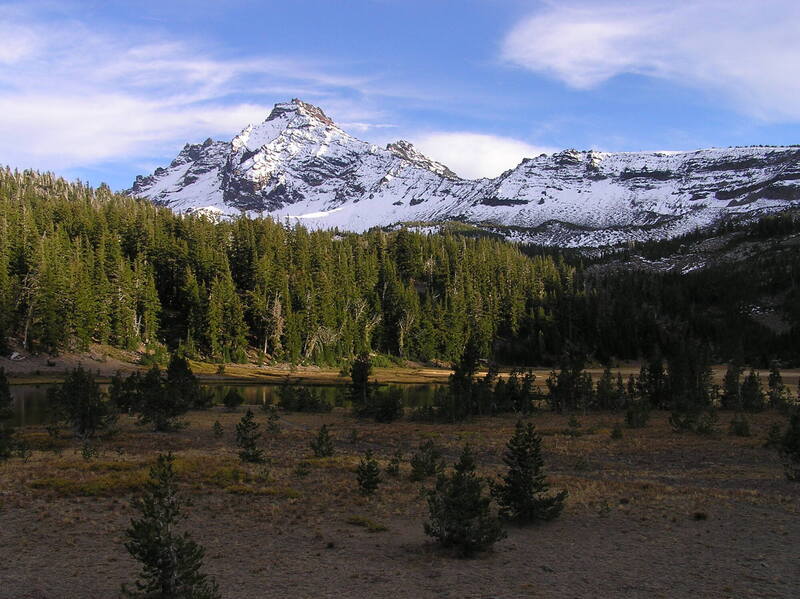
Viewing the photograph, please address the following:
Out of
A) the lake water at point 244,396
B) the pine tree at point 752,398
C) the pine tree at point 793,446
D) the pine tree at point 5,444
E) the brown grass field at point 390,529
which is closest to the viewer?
the brown grass field at point 390,529

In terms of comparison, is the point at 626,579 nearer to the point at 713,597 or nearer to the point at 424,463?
the point at 713,597

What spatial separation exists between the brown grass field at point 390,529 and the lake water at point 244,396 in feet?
54.2

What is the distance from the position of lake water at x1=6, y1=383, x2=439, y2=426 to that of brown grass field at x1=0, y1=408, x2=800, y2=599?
16.5m

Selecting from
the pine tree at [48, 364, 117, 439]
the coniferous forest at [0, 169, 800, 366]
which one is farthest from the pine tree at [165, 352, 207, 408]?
the coniferous forest at [0, 169, 800, 366]

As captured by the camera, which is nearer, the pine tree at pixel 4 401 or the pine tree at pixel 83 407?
the pine tree at pixel 83 407

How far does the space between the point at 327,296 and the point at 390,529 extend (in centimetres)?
9356

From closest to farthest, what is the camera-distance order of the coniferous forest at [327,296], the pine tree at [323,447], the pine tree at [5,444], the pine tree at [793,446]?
1. the pine tree at [793,446]
2. the pine tree at [5,444]
3. the pine tree at [323,447]
4. the coniferous forest at [327,296]

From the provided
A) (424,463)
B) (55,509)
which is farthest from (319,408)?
(55,509)

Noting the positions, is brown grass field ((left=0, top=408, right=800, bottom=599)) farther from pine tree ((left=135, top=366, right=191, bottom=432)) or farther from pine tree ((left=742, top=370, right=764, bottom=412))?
pine tree ((left=742, top=370, right=764, bottom=412))

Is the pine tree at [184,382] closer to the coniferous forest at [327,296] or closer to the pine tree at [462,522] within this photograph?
the pine tree at [462,522]

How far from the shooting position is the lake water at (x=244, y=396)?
4484 cm

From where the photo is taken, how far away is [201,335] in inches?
3728

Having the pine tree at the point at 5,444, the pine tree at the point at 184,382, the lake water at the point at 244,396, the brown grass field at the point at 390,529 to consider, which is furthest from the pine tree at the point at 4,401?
the pine tree at the point at 184,382

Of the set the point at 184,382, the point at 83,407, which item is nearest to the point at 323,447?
the point at 83,407
